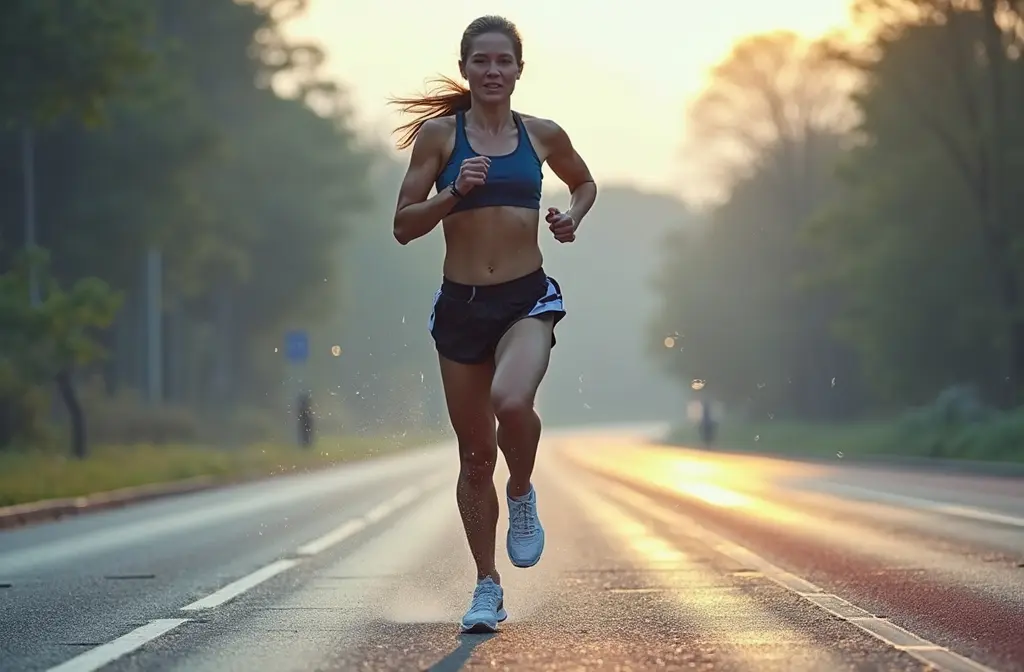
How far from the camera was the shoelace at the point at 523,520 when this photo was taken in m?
7.27

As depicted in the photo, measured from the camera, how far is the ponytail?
7.52m

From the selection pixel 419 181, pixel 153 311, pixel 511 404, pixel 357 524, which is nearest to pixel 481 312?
pixel 511 404

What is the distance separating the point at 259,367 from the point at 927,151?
3420 cm

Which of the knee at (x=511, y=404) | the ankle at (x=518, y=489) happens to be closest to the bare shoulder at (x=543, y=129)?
the knee at (x=511, y=404)

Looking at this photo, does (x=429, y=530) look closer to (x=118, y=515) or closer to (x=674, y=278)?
(x=118, y=515)

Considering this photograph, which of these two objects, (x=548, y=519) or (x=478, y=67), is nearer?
(x=478, y=67)

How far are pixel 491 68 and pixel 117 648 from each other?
267 cm

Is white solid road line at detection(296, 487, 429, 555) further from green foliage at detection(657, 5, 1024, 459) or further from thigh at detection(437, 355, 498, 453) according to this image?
green foliage at detection(657, 5, 1024, 459)

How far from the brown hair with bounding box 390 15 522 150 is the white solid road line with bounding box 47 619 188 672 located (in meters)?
2.25

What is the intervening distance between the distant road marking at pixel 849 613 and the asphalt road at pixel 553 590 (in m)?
0.02

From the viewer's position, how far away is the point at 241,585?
9.48 m

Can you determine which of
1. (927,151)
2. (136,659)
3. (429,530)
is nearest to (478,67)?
(136,659)

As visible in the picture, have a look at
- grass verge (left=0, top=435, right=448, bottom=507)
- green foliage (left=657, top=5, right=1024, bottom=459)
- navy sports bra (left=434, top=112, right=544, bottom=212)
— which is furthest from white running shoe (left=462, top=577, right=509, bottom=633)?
green foliage (left=657, top=5, right=1024, bottom=459)

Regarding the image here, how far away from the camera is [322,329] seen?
99062 mm
